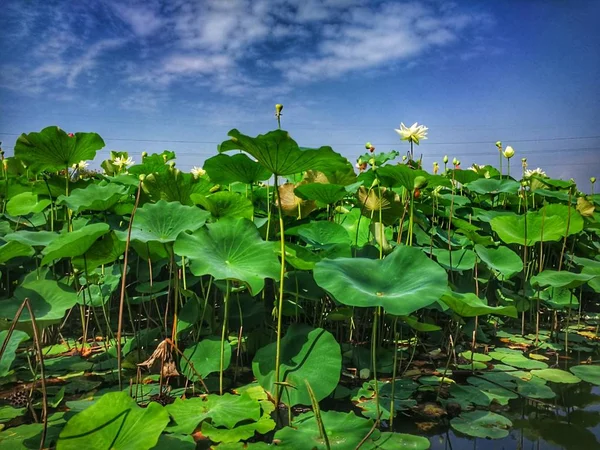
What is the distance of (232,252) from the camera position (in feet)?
4.24

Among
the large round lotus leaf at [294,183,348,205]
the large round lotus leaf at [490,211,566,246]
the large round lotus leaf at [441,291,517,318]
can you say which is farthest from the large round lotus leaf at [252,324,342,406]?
the large round lotus leaf at [490,211,566,246]

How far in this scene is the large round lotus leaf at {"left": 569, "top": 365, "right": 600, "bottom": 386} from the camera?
5.03 ft

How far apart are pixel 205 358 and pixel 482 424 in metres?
0.83

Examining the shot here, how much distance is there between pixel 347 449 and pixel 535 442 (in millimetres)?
531

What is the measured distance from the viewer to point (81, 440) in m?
0.89

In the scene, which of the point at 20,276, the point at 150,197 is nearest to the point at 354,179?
the point at 150,197

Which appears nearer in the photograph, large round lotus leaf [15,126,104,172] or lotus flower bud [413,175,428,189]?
lotus flower bud [413,175,428,189]

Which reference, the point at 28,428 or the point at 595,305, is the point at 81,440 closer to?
the point at 28,428

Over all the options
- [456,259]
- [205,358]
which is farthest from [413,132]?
[205,358]

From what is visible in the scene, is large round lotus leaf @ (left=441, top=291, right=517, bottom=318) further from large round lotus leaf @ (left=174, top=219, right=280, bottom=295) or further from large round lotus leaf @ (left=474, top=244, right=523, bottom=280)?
large round lotus leaf @ (left=474, top=244, right=523, bottom=280)

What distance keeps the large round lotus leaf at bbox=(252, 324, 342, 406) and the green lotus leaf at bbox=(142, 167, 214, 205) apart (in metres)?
0.77

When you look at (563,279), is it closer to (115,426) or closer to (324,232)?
(324,232)

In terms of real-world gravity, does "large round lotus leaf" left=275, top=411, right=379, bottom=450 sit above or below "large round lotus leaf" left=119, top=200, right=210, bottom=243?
below

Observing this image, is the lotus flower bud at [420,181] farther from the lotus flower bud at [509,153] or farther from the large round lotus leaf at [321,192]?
the lotus flower bud at [509,153]
